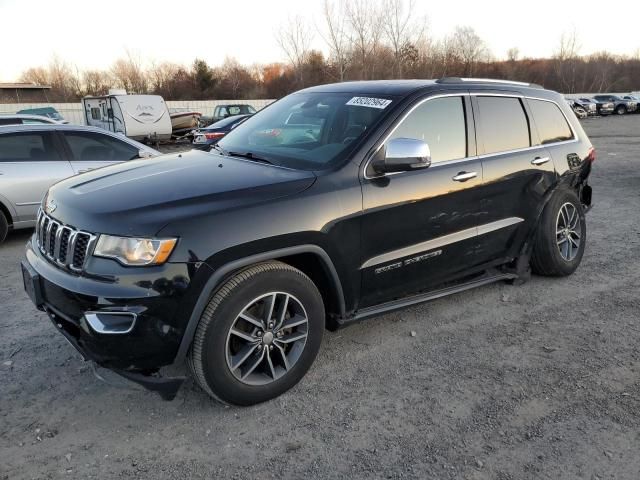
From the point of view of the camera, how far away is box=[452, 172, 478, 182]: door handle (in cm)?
379

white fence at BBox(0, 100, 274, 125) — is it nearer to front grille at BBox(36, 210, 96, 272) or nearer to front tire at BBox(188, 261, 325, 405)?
front grille at BBox(36, 210, 96, 272)

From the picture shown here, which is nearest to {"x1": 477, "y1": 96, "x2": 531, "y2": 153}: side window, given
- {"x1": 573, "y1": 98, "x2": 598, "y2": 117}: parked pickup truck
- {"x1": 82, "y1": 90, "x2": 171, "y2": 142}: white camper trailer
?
{"x1": 82, "y1": 90, "x2": 171, "y2": 142}: white camper trailer

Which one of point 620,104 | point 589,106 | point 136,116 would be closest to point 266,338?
point 136,116

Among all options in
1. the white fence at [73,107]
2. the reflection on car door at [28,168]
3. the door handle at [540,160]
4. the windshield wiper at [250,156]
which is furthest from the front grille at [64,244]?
the white fence at [73,107]

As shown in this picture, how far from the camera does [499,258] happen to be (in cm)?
436

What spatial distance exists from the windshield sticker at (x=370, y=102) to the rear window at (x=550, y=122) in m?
1.77

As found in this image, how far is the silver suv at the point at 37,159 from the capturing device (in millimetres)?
6367

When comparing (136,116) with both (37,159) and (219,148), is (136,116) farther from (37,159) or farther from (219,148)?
(219,148)

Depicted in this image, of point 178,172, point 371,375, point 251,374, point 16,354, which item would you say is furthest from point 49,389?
point 371,375

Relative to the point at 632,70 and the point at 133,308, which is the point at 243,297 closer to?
the point at 133,308

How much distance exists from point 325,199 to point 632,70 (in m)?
89.2

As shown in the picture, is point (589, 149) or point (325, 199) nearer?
point (325, 199)

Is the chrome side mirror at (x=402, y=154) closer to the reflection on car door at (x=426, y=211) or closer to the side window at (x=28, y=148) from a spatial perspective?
the reflection on car door at (x=426, y=211)

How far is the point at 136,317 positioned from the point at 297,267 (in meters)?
1.02
